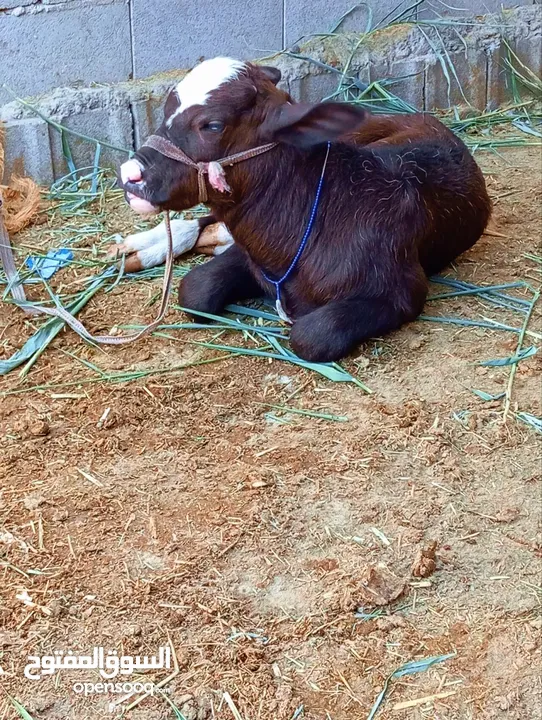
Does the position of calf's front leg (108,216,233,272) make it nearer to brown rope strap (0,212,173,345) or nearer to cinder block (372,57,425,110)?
brown rope strap (0,212,173,345)

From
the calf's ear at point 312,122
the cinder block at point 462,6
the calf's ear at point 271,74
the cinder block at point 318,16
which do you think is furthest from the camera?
the cinder block at point 462,6

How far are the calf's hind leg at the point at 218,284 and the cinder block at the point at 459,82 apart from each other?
2.97m

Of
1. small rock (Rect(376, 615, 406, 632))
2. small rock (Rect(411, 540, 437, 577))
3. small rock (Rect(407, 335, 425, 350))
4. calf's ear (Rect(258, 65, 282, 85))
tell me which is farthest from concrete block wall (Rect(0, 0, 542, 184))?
small rock (Rect(376, 615, 406, 632))

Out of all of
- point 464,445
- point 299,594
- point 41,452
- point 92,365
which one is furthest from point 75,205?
point 299,594

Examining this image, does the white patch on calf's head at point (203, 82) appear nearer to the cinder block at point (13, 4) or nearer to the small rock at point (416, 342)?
the small rock at point (416, 342)

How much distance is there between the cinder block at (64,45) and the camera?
5.72 m

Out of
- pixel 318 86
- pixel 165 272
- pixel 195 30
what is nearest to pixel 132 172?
pixel 165 272

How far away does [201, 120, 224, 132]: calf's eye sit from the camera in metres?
3.91

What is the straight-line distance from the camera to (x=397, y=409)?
390 centimetres

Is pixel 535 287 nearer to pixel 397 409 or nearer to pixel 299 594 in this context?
pixel 397 409

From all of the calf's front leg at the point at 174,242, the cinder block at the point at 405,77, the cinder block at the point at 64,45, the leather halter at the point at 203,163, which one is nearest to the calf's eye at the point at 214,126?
the leather halter at the point at 203,163

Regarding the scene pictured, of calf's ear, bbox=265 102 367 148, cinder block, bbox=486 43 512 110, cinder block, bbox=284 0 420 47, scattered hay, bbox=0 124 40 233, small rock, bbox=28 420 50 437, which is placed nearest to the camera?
small rock, bbox=28 420 50 437

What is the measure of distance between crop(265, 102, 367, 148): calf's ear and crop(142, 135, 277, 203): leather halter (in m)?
0.11

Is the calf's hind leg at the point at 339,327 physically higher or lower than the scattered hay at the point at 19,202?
lower
